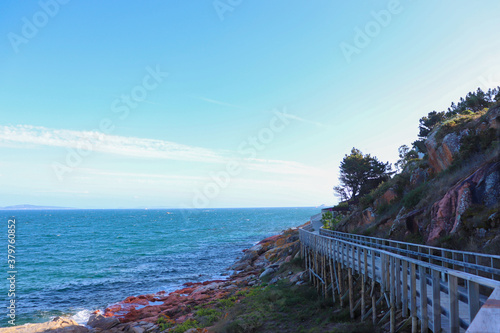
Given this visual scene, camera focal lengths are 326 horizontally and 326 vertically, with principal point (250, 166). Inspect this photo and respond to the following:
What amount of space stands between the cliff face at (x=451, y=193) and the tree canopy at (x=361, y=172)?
13138 mm

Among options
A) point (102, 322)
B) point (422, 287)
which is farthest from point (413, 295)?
point (102, 322)

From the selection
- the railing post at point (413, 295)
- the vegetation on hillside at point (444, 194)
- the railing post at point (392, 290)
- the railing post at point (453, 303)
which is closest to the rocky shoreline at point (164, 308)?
the vegetation on hillside at point (444, 194)

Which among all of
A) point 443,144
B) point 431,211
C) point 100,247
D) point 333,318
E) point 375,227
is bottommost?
point 100,247

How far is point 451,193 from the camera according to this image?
1418 cm

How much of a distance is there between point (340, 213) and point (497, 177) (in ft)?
82.2

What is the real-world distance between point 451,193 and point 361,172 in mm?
27039

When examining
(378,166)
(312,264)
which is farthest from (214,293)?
(378,166)

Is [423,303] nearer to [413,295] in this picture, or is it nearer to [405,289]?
[413,295]

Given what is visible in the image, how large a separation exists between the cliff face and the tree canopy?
13.1 metres

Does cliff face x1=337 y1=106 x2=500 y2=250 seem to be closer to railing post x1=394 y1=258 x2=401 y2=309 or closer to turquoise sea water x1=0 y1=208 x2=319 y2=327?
railing post x1=394 y1=258 x2=401 y2=309

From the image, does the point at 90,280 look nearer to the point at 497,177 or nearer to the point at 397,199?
the point at 397,199

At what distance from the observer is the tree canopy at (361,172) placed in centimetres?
3871

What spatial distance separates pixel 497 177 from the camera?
1265 cm

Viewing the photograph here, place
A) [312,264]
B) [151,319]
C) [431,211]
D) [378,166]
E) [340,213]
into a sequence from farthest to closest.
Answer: [378,166]
[340,213]
[312,264]
[151,319]
[431,211]
